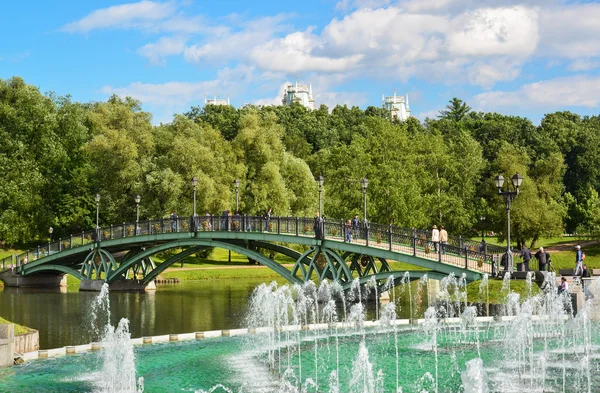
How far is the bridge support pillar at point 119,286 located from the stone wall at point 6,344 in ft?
91.7

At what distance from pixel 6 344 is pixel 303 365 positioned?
27.4 feet

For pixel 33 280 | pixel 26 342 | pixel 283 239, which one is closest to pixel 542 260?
pixel 283 239

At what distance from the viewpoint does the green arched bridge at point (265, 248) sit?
33.8m

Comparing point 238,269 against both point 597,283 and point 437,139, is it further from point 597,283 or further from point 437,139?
point 597,283

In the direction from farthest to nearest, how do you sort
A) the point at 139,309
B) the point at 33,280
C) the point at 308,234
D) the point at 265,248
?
the point at 33,280 < the point at 265,248 < the point at 139,309 < the point at 308,234

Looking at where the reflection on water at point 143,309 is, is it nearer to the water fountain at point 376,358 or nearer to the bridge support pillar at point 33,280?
the bridge support pillar at point 33,280

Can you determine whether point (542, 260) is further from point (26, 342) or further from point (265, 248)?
point (26, 342)

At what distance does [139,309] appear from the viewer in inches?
1590

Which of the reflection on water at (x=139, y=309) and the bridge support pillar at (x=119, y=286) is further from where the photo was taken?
the bridge support pillar at (x=119, y=286)

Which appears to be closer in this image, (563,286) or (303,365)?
(303,365)

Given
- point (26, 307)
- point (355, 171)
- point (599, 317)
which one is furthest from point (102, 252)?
point (599, 317)

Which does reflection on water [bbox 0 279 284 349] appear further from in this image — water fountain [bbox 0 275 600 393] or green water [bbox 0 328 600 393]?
green water [bbox 0 328 600 393]

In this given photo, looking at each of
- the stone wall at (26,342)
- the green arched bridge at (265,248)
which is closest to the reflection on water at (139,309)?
the green arched bridge at (265,248)

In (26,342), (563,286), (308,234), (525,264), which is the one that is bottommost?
(26,342)
